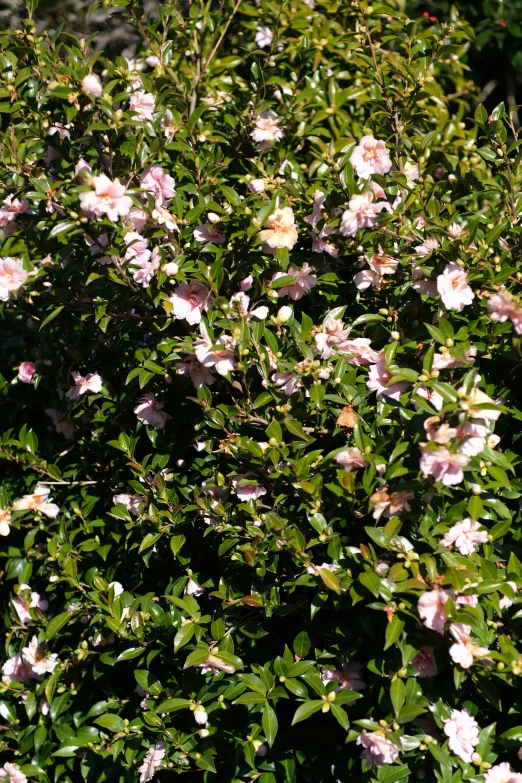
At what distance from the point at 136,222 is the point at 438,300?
75cm

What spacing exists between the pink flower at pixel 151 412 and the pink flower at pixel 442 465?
81 centimetres

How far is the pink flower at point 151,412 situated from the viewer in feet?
6.44

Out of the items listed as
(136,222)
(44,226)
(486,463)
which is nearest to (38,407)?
(44,226)

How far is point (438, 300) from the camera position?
1.93 meters

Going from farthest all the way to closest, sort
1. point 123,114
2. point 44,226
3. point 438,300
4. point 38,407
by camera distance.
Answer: point 38,407 → point 44,226 → point 438,300 → point 123,114

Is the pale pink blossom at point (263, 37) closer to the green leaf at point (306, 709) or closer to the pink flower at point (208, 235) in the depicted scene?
the pink flower at point (208, 235)

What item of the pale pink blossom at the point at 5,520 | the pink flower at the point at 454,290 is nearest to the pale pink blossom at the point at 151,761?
the pale pink blossom at the point at 5,520

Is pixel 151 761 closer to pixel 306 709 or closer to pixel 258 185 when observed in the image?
pixel 306 709

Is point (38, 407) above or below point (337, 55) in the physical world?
below

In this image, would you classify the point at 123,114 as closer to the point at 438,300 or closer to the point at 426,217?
the point at 426,217

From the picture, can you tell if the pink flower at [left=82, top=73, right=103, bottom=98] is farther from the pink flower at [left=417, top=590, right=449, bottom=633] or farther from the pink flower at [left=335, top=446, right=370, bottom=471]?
the pink flower at [left=417, top=590, right=449, bottom=633]

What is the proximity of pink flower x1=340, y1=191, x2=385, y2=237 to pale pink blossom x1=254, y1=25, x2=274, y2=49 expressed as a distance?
3.50 feet

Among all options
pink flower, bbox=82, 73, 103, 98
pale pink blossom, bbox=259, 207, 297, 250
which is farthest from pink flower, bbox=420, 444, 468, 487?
pink flower, bbox=82, 73, 103, 98

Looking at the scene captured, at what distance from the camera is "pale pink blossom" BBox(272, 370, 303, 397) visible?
174 cm
